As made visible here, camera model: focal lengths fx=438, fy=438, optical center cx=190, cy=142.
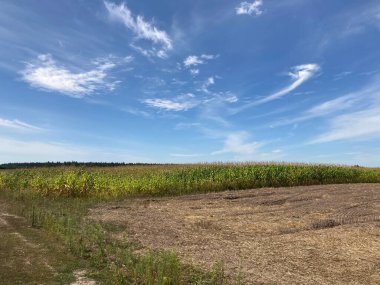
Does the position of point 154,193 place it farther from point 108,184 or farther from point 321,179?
point 321,179

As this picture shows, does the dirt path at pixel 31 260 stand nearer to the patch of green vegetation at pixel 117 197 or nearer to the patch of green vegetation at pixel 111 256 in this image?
the patch of green vegetation at pixel 111 256

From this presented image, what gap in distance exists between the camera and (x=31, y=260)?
9305 millimetres

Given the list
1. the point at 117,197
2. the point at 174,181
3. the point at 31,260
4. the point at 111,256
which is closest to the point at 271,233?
the point at 111,256

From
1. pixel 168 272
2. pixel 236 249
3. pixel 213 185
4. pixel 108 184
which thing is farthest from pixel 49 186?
pixel 168 272

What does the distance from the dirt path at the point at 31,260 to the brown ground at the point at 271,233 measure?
2.08 m

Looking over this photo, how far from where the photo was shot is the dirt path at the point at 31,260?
26.4 ft

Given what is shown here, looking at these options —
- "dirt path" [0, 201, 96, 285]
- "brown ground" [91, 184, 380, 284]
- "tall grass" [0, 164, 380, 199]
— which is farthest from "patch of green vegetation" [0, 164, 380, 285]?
"brown ground" [91, 184, 380, 284]

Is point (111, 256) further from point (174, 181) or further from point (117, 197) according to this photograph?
point (174, 181)

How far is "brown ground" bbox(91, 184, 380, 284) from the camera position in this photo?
849 centimetres

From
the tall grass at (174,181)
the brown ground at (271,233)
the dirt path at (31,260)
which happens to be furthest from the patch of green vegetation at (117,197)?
the brown ground at (271,233)

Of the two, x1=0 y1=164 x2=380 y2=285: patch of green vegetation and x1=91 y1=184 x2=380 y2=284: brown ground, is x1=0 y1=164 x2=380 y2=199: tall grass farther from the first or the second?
x1=91 y1=184 x2=380 y2=284: brown ground

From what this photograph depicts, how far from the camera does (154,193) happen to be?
77.0 ft

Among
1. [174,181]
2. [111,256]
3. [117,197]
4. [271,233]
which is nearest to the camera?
[111,256]

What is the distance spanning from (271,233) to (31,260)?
20.5 ft
